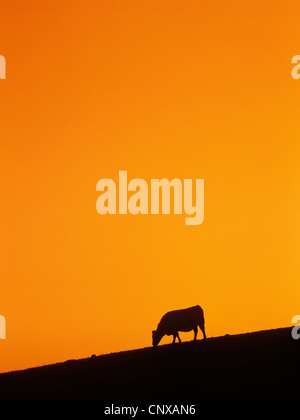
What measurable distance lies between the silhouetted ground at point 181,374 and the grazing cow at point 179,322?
4.68 ft

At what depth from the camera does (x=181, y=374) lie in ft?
50.2

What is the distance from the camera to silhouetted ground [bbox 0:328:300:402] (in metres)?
13.9

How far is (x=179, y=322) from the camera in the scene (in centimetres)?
2041

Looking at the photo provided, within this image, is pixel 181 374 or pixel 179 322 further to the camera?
pixel 179 322

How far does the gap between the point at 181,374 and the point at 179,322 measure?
5.11m

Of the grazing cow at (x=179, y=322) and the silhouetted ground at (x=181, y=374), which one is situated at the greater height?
the grazing cow at (x=179, y=322)

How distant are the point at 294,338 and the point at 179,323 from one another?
3.89 meters

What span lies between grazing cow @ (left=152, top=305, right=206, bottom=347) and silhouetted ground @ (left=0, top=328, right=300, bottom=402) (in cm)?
143

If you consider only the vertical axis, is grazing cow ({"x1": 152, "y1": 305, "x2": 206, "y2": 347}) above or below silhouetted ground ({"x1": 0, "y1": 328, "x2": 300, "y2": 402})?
above

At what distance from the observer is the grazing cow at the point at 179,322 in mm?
20391

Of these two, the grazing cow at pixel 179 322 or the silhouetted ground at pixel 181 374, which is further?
the grazing cow at pixel 179 322

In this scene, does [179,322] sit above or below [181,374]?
above

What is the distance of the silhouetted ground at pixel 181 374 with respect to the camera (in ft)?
45.6
